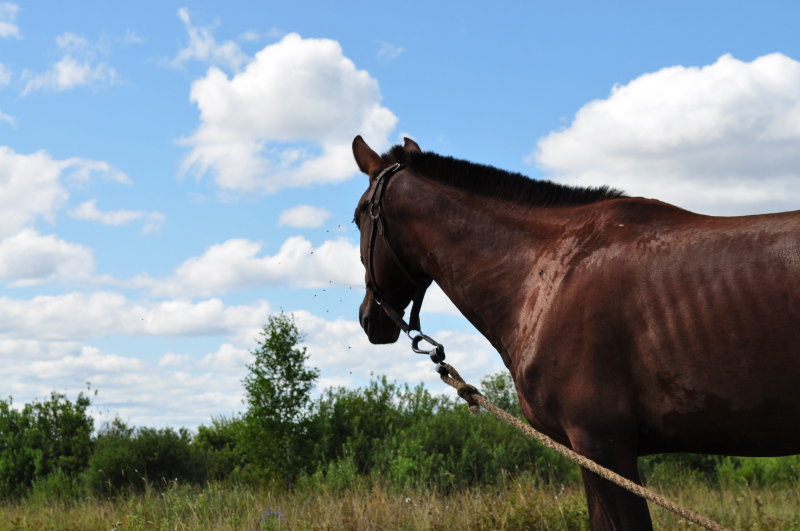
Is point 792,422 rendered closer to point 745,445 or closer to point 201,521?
point 745,445

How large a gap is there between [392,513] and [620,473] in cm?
472

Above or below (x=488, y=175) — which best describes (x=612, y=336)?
below


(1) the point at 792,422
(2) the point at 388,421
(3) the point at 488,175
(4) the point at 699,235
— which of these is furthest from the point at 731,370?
(2) the point at 388,421

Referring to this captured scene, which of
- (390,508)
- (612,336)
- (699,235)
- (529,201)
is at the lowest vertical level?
(390,508)

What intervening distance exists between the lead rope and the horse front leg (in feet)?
0.20

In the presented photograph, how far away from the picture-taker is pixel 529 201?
4.60m

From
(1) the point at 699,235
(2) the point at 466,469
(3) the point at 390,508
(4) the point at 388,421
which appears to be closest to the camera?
(1) the point at 699,235

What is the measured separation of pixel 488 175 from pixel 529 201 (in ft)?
1.06

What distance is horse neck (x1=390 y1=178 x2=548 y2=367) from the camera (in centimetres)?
436

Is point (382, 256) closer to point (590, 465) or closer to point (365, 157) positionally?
point (365, 157)

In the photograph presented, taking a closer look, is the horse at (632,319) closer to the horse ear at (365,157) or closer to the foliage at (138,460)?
the horse ear at (365,157)

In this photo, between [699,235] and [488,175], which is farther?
[488,175]

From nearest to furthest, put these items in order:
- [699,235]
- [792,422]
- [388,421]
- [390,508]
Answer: [792,422], [699,235], [390,508], [388,421]

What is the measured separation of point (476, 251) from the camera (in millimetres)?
4559
